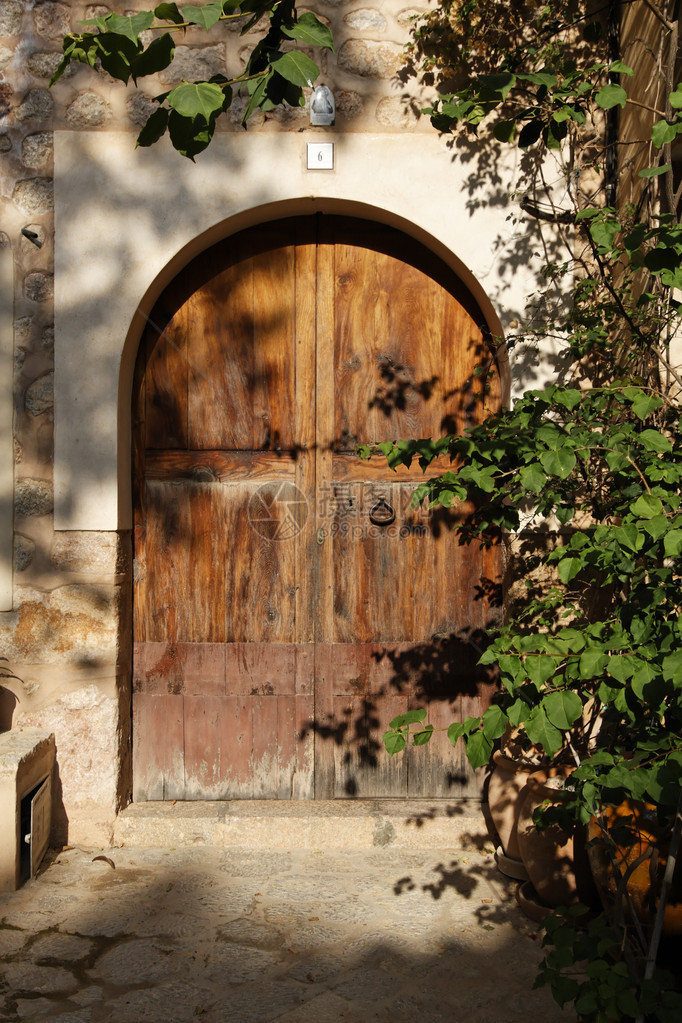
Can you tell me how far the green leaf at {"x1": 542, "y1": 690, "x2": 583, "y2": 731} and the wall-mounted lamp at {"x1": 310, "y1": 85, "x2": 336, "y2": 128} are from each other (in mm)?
2555

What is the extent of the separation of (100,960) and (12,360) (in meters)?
2.23

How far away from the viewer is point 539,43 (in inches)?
128

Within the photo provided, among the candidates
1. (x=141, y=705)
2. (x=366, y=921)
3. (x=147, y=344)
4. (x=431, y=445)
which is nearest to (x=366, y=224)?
(x=147, y=344)

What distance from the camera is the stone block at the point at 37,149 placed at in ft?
11.1

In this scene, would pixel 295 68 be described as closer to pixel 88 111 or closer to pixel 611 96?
pixel 611 96

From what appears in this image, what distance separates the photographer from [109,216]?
11.1 ft

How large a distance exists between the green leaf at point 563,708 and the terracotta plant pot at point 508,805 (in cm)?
144

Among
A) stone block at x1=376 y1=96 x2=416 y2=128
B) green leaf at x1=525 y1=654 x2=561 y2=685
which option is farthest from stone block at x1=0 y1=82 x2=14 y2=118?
green leaf at x1=525 y1=654 x2=561 y2=685

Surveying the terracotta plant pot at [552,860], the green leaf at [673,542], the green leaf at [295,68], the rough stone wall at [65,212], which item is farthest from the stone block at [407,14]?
the terracotta plant pot at [552,860]

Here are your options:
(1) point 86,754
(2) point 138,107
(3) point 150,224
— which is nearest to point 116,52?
(3) point 150,224

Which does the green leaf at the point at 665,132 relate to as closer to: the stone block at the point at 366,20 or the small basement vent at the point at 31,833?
the stone block at the point at 366,20

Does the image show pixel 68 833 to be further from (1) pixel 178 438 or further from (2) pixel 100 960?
(1) pixel 178 438

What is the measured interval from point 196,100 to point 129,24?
0.16 meters

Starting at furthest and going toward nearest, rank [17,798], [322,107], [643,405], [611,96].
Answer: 1. [322,107]
2. [17,798]
3. [611,96]
4. [643,405]
